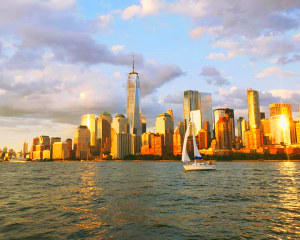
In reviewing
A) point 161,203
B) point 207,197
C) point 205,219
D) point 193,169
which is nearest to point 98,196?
point 161,203

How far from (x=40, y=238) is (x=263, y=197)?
33.5 m

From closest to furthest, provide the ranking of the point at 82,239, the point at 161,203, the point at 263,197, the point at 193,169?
the point at 82,239, the point at 161,203, the point at 263,197, the point at 193,169

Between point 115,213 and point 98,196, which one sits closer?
point 115,213

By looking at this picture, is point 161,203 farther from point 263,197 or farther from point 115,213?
point 263,197

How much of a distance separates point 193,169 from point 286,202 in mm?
66107

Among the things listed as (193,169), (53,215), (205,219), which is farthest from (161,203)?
(193,169)

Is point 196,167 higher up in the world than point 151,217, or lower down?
higher up

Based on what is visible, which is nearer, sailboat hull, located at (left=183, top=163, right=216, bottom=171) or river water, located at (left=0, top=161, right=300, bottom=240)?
river water, located at (left=0, top=161, right=300, bottom=240)

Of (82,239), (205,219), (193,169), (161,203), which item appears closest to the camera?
(82,239)

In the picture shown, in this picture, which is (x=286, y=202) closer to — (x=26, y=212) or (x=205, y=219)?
(x=205, y=219)

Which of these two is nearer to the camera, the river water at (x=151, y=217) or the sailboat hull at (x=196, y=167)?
the river water at (x=151, y=217)

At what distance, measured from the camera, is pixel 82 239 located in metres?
22.7

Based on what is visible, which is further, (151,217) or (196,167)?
Result: (196,167)

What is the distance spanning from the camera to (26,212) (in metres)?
33.0
